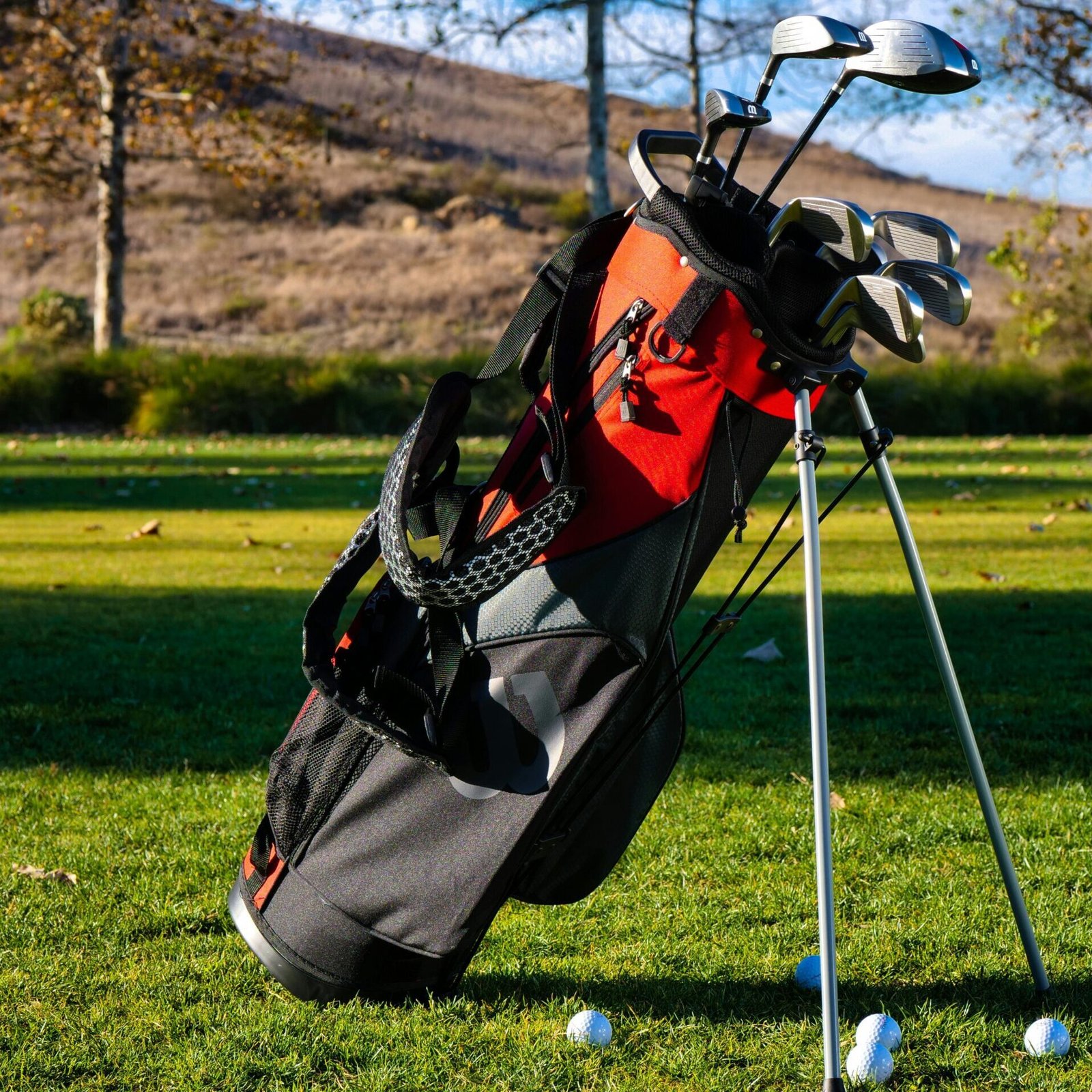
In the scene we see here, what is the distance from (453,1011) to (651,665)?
32.2 inches

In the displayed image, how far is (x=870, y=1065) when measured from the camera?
2.27 metres

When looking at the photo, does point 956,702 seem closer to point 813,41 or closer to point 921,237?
point 921,237

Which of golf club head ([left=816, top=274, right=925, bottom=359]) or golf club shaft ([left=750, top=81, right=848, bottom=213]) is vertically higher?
golf club shaft ([left=750, top=81, right=848, bottom=213])

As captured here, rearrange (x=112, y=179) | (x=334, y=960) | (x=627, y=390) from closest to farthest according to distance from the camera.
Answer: (x=627, y=390)
(x=334, y=960)
(x=112, y=179)

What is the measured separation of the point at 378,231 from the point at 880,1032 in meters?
42.5

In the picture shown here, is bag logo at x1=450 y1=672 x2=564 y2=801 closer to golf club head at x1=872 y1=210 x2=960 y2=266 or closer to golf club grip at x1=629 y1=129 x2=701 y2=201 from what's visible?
golf club grip at x1=629 y1=129 x2=701 y2=201

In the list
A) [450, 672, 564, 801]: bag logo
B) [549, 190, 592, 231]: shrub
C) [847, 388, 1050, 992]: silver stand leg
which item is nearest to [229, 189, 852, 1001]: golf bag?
[450, 672, 564, 801]: bag logo

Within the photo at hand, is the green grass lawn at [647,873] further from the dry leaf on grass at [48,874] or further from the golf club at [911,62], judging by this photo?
the golf club at [911,62]

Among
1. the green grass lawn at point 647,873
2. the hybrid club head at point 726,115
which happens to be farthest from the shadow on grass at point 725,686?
the hybrid club head at point 726,115

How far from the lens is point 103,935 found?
9.29ft

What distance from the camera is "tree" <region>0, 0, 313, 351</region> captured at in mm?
20250

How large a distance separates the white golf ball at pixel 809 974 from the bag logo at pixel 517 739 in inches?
29.3

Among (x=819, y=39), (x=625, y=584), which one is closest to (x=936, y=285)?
(x=819, y=39)

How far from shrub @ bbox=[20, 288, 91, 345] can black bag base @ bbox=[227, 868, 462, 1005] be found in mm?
23157
